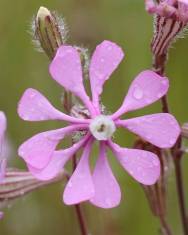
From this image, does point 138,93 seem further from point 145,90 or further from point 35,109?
point 35,109

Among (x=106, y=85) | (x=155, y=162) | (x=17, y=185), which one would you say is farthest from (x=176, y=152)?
(x=106, y=85)

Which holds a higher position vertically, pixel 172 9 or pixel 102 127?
pixel 172 9

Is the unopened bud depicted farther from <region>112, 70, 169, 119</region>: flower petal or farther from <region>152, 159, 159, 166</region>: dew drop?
<region>152, 159, 159, 166</region>: dew drop

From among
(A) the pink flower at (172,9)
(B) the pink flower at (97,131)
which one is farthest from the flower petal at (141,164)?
(A) the pink flower at (172,9)

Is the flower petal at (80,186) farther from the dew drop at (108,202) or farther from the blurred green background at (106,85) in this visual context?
the blurred green background at (106,85)

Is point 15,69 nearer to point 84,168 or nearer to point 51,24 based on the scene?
point 51,24
